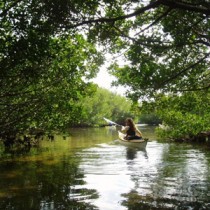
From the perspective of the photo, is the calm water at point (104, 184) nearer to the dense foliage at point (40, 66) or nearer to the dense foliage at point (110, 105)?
the dense foliage at point (40, 66)

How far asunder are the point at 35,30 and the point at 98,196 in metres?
4.75

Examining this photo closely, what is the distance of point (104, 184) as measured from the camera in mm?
10602

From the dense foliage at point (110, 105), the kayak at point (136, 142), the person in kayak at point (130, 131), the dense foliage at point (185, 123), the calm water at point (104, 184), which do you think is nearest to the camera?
the calm water at point (104, 184)

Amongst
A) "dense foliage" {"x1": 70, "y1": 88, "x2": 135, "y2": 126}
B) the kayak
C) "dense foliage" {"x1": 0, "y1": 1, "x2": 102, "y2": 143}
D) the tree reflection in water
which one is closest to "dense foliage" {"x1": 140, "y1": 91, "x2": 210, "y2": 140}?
the kayak

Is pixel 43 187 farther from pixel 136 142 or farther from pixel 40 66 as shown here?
pixel 136 142

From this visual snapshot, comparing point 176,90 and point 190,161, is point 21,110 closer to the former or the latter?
point 176,90

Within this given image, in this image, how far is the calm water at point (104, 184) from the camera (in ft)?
27.1

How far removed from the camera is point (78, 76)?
533 inches

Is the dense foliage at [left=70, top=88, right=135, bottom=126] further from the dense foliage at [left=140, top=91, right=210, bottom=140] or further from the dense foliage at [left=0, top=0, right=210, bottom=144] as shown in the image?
the dense foliage at [left=0, top=0, right=210, bottom=144]

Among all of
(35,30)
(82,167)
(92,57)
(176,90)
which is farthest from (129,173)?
(35,30)

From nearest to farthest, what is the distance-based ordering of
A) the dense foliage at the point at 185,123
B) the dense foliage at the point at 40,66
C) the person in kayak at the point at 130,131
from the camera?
the dense foliage at the point at 40,66, the dense foliage at the point at 185,123, the person in kayak at the point at 130,131

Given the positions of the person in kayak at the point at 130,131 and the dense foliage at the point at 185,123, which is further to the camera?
the person in kayak at the point at 130,131

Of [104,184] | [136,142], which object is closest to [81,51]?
[104,184]

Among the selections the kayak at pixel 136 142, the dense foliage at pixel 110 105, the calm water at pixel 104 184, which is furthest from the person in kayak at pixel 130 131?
the dense foliage at pixel 110 105
